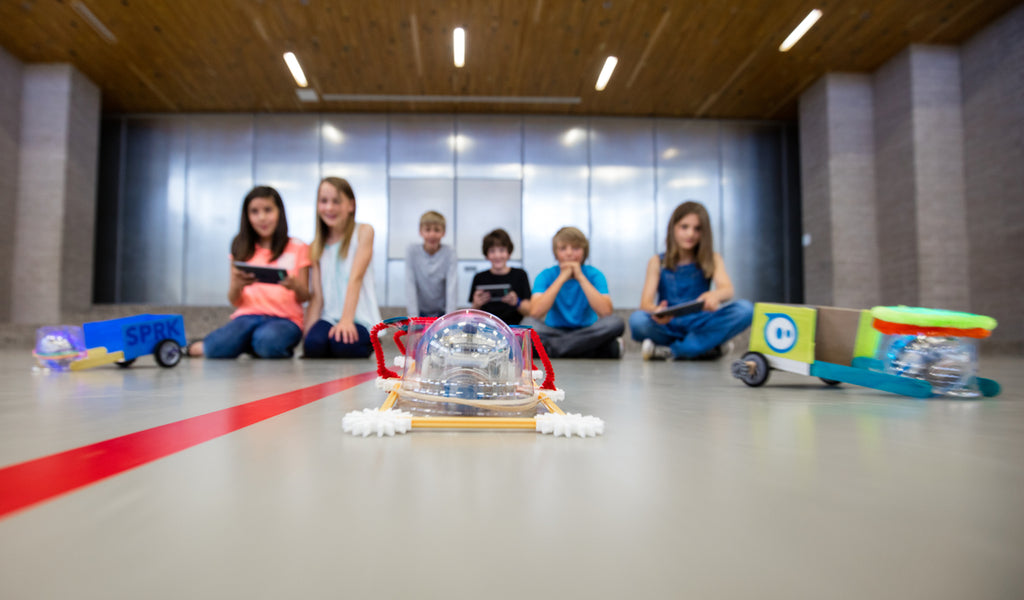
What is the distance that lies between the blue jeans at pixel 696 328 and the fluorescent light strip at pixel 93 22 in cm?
478

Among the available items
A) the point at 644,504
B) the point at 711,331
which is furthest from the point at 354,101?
the point at 644,504

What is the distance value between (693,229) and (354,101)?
4.48 metres

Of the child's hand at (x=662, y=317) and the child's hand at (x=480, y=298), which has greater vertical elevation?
the child's hand at (x=480, y=298)

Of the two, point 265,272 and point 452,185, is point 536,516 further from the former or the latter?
point 452,185

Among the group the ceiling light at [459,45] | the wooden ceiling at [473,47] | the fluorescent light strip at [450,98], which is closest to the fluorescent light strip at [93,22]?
the wooden ceiling at [473,47]

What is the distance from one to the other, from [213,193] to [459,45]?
11.1ft

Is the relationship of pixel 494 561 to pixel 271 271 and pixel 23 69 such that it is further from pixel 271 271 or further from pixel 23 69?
pixel 23 69

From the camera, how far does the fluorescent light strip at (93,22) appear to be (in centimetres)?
418

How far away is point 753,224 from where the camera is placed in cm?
628

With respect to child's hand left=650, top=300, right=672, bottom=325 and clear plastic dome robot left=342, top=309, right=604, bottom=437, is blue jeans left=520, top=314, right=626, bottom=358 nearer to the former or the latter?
child's hand left=650, top=300, right=672, bottom=325

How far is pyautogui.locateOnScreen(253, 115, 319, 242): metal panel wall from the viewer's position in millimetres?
6137

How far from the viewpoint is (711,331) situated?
271cm

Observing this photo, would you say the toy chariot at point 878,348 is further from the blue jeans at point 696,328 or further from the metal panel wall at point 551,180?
A: the metal panel wall at point 551,180

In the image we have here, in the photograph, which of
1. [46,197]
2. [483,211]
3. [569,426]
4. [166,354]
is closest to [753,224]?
[483,211]
